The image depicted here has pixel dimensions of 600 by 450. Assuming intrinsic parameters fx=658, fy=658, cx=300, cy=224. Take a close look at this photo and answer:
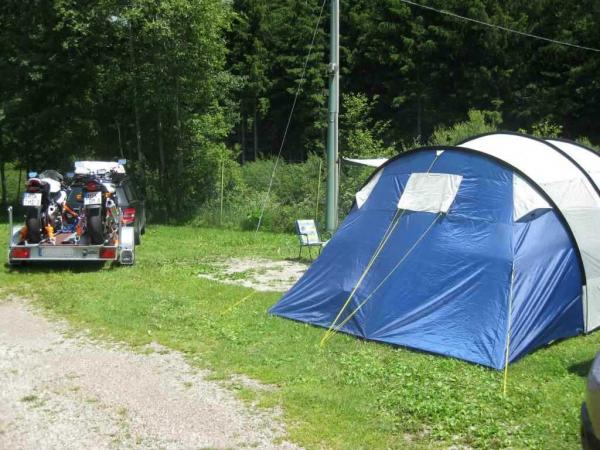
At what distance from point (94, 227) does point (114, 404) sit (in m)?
5.70

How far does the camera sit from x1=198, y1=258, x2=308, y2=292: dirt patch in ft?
32.2

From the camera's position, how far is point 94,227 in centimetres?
1034

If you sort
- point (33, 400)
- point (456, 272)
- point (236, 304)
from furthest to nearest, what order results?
1. point (236, 304)
2. point (456, 272)
3. point (33, 400)

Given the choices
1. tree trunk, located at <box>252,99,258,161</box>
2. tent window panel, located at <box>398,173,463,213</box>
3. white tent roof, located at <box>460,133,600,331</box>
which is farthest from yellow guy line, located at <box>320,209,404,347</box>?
tree trunk, located at <box>252,99,258,161</box>

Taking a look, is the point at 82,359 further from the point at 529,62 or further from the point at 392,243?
the point at 529,62

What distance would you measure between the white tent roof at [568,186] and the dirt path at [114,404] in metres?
3.93

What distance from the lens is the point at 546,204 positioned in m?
6.88

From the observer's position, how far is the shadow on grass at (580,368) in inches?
229

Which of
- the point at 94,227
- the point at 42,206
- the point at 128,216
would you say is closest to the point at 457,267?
the point at 94,227

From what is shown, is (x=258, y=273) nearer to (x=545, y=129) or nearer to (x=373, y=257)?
(x=373, y=257)

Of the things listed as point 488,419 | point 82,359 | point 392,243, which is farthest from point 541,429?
point 82,359

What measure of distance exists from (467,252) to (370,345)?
1356 millimetres

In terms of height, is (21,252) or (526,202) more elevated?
(526,202)

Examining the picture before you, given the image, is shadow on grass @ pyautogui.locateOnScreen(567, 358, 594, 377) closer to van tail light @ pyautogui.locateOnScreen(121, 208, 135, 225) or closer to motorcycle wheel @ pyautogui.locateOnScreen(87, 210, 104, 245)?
motorcycle wheel @ pyautogui.locateOnScreen(87, 210, 104, 245)
